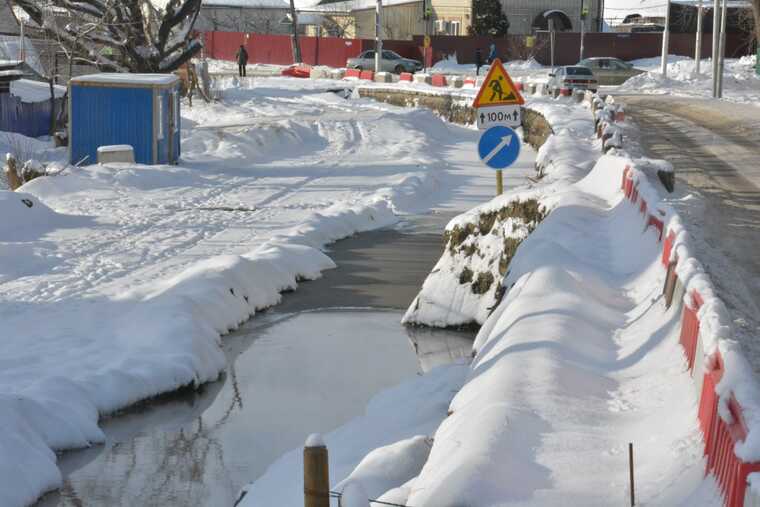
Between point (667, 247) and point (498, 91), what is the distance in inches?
228

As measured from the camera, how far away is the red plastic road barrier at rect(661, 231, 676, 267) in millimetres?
9562

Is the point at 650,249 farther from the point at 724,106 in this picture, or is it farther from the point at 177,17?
the point at 724,106

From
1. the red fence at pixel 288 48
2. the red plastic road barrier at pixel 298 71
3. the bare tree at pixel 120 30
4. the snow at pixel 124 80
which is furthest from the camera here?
the red fence at pixel 288 48

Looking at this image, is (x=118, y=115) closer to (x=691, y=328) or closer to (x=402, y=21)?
(x=691, y=328)

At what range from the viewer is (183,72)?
47031 millimetres

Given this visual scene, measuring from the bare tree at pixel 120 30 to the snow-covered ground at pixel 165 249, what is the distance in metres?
2.77

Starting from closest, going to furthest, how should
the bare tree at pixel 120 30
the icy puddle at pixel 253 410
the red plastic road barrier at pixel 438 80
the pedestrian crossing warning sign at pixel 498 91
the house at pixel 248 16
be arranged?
the icy puddle at pixel 253 410
the pedestrian crossing warning sign at pixel 498 91
the bare tree at pixel 120 30
the red plastic road barrier at pixel 438 80
the house at pixel 248 16

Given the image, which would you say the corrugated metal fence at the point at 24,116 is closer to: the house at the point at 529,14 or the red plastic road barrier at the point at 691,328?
the red plastic road barrier at the point at 691,328

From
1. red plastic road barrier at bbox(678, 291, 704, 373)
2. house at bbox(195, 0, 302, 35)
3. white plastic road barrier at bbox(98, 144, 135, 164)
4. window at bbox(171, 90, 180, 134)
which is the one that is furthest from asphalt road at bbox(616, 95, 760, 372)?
house at bbox(195, 0, 302, 35)

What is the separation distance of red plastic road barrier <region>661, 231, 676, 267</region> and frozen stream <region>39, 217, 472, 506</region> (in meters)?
2.94

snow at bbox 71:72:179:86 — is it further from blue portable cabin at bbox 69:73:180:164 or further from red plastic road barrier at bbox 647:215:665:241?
red plastic road barrier at bbox 647:215:665:241

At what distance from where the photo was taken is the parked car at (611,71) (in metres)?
58.5

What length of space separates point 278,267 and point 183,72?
32.1 metres

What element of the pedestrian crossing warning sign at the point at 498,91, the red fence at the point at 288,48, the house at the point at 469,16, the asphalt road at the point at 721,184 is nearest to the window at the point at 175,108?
the asphalt road at the point at 721,184
